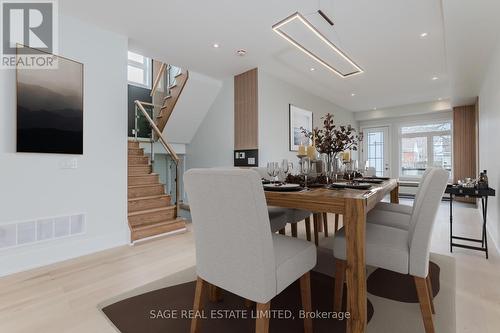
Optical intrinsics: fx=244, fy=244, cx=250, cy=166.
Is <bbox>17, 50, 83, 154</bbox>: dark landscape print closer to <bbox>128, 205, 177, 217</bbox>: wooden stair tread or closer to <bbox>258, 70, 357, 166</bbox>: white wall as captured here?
<bbox>128, 205, 177, 217</bbox>: wooden stair tread

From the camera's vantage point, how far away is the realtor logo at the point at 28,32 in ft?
7.97

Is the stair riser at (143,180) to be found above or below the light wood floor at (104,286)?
above

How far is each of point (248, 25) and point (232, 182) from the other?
2555mm

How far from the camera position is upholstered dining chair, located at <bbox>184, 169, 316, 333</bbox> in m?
1.13

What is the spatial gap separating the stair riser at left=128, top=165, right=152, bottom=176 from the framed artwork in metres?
2.83

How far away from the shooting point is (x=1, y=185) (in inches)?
92.9

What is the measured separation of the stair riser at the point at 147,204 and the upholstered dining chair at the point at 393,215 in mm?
3162

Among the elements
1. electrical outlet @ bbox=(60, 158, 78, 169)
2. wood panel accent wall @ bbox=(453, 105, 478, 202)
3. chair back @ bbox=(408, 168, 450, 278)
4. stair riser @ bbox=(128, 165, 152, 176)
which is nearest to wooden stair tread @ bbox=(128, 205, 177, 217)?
stair riser @ bbox=(128, 165, 152, 176)

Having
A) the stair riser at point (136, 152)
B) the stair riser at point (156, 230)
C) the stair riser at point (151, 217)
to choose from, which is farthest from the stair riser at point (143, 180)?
the stair riser at point (156, 230)

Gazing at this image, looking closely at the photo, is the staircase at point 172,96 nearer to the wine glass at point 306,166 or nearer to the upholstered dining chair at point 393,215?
the wine glass at point 306,166

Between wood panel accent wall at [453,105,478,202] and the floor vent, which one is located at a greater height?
A: wood panel accent wall at [453,105,478,202]

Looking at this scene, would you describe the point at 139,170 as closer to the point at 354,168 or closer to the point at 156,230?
the point at 156,230

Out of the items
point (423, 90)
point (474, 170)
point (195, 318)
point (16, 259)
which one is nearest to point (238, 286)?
point (195, 318)

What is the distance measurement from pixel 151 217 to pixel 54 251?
124cm
